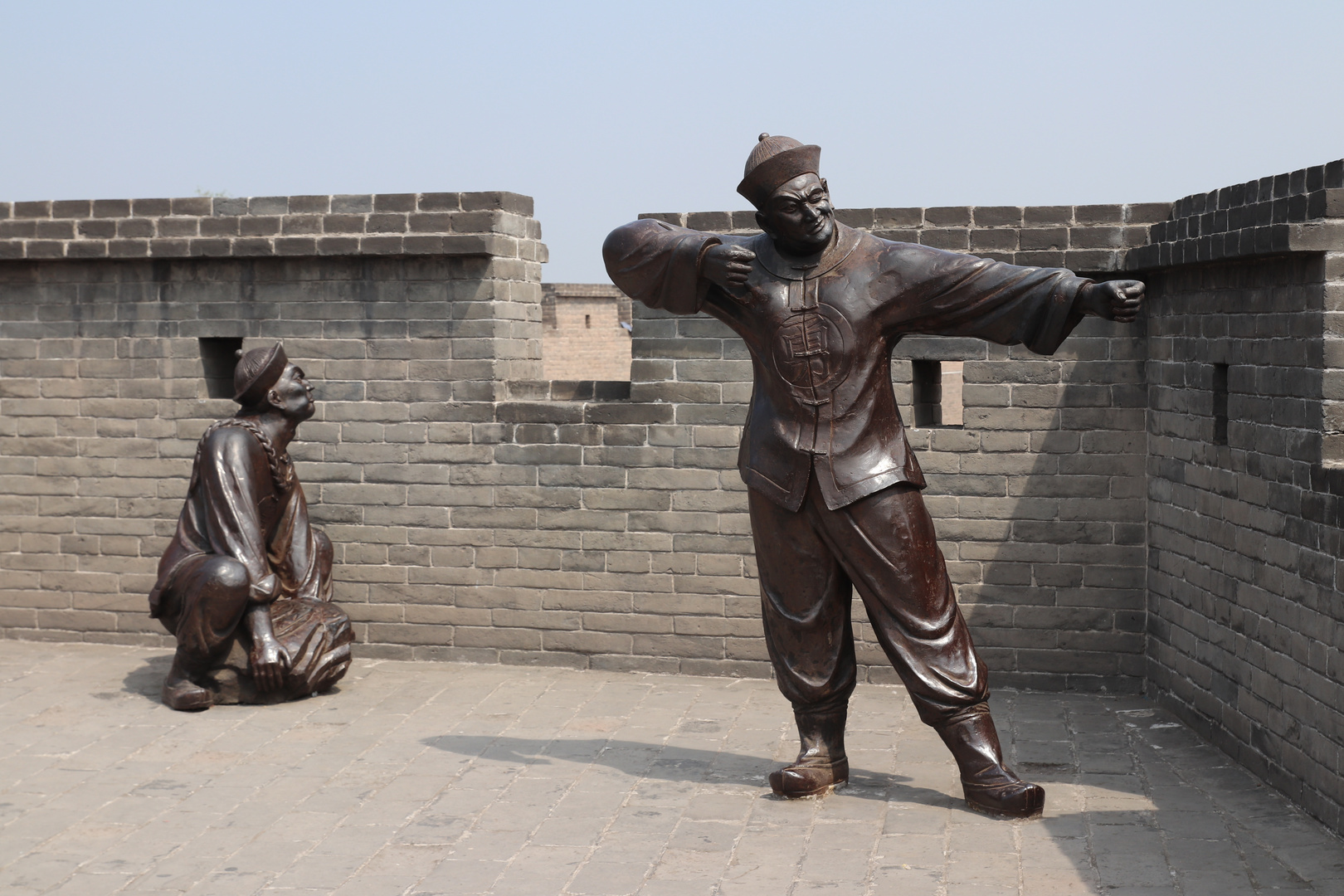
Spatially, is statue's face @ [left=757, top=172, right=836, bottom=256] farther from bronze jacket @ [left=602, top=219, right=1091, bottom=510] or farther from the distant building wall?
the distant building wall

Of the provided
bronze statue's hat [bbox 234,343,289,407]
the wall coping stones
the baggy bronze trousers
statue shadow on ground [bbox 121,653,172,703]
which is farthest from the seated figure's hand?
the baggy bronze trousers

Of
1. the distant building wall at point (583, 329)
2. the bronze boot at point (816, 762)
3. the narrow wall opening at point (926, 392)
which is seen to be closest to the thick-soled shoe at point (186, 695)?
the bronze boot at point (816, 762)

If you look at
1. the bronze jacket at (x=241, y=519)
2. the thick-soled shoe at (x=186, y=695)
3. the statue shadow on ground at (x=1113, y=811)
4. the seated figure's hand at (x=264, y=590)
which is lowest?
the statue shadow on ground at (x=1113, y=811)

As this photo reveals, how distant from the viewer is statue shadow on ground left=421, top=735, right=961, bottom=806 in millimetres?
5883

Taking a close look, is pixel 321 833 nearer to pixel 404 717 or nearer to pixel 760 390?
pixel 404 717

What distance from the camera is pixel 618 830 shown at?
17.7 feet

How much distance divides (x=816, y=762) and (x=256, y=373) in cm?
371

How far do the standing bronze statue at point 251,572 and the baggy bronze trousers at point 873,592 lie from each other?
2.91 m

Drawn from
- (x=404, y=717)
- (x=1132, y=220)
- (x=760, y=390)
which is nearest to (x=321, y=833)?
(x=404, y=717)

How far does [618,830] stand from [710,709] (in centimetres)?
196

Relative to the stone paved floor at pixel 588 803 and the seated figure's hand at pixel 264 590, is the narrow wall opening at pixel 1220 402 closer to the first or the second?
the stone paved floor at pixel 588 803

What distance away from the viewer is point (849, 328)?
5383mm

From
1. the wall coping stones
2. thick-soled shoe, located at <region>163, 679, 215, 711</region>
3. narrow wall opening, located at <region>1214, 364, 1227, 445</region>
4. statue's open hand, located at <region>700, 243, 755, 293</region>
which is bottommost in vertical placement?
thick-soled shoe, located at <region>163, 679, 215, 711</region>

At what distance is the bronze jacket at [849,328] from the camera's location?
536cm
